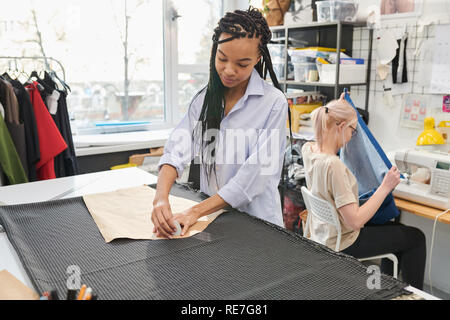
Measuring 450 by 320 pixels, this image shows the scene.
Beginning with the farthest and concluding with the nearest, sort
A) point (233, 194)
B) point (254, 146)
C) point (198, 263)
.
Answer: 1. point (254, 146)
2. point (233, 194)
3. point (198, 263)

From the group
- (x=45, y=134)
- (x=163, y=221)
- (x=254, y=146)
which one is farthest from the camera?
(x=45, y=134)

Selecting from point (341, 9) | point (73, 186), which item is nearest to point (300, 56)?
point (341, 9)

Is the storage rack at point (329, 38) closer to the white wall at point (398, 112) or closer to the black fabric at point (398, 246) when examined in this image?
the white wall at point (398, 112)

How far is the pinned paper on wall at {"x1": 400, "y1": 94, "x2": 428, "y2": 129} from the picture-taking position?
238cm

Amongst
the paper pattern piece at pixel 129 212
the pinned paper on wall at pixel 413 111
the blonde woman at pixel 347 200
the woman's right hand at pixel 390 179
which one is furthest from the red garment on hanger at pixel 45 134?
the pinned paper on wall at pixel 413 111

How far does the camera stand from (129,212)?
1179 mm

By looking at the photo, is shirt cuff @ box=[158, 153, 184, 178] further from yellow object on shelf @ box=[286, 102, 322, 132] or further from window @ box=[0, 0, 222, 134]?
window @ box=[0, 0, 222, 134]

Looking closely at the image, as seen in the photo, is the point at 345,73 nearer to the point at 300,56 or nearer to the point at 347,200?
the point at 300,56

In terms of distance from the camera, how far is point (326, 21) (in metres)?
2.50

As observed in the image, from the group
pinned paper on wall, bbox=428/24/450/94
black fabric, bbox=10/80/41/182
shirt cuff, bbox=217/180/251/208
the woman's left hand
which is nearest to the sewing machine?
pinned paper on wall, bbox=428/24/450/94

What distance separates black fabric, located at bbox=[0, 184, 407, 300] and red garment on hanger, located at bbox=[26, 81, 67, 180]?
115 centimetres

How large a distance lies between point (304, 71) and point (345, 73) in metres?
0.31

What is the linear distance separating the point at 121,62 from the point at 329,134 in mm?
1942
